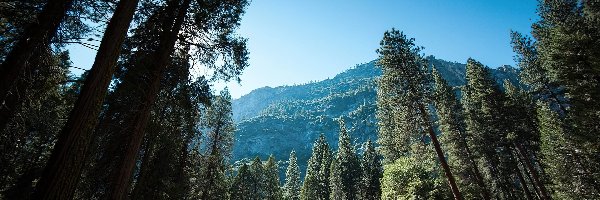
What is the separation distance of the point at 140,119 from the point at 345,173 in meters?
50.5

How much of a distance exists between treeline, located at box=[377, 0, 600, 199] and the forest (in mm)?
109

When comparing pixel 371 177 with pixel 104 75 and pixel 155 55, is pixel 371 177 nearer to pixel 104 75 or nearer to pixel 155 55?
pixel 155 55

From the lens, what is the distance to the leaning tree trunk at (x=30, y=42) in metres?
5.92

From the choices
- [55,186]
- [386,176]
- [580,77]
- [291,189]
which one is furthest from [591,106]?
[291,189]

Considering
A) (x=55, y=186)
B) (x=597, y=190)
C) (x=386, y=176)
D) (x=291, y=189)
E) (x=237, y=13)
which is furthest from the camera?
(x=291, y=189)

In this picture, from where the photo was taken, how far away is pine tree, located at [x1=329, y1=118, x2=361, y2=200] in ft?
179

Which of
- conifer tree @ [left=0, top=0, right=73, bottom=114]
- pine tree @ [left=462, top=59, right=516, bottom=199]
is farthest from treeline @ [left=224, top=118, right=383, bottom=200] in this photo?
conifer tree @ [left=0, top=0, right=73, bottom=114]

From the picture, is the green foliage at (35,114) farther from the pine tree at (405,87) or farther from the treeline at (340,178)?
the treeline at (340,178)

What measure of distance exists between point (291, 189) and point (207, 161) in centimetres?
4959

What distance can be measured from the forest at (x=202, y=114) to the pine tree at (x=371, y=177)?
211mm

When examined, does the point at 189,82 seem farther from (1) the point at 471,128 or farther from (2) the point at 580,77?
(1) the point at 471,128

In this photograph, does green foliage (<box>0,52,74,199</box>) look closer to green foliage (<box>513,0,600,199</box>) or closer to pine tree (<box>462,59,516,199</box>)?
green foliage (<box>513,0,600,199</box>)

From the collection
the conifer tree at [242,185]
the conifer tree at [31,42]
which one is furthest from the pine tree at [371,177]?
the conifer tree at [31,42]

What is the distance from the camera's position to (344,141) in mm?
55469
